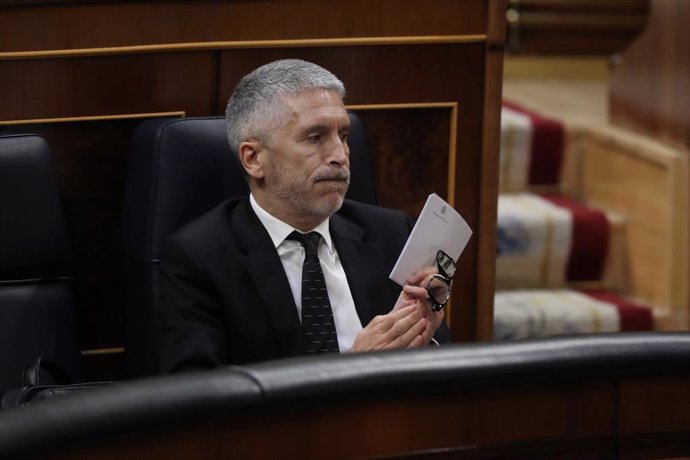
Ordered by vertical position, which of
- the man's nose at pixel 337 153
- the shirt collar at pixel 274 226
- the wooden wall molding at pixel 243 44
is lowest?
the shirt collar at pixel 274 226

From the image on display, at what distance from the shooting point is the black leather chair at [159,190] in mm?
1885

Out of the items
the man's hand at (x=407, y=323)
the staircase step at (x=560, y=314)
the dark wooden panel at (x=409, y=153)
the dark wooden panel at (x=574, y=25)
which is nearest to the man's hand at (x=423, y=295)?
the man's hand at (x=407, y=323)

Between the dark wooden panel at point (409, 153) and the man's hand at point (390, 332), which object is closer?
the man's hand at point (390, 332)

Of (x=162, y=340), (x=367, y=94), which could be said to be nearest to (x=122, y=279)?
(x=162, y=340)

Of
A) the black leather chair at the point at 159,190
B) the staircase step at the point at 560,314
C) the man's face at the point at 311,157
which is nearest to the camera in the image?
the man's face at the point at 311,157

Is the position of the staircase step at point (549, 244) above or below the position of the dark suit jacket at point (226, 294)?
below

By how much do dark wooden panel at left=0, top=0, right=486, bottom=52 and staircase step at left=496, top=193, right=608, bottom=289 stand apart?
865mm

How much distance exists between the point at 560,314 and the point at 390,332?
4.05 feet

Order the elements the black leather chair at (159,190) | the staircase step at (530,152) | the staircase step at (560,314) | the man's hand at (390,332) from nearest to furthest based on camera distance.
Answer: the man's hand at (390,332) < the black leather chair at (159,190) < the staircase step at (560,314) < the staircase step at (530,152)

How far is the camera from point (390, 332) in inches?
65.5

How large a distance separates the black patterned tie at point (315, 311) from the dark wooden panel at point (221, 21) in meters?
0.41

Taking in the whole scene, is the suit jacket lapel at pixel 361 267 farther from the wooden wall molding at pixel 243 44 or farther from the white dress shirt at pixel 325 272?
the wooden wall molding at pixel 243 44

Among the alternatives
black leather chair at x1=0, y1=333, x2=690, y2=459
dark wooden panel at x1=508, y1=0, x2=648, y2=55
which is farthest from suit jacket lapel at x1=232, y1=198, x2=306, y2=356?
dark wooden panel at x1=508, y1=0, x2=648, y2=55

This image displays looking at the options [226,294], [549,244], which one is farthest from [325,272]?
[549,244]
